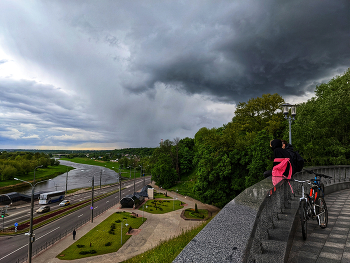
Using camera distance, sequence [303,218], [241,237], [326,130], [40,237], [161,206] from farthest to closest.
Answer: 1. [161,206]
2. [40,237]
3. [326,130]
4. [303,218]
5. [241,237]

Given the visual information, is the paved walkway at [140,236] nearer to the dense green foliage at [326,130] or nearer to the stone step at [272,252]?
the dense green foliage at [326,130]

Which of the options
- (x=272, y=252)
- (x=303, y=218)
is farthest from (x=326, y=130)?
(x=272, y=252)

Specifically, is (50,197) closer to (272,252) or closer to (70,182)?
(70,182)

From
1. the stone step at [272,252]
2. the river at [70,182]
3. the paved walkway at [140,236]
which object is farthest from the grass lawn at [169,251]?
the river at [70,182]

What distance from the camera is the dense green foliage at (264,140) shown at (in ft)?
74.9

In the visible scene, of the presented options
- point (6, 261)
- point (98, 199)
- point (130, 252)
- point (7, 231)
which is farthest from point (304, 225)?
point (98, 199)

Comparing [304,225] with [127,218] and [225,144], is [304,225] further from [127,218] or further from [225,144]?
[127,218]

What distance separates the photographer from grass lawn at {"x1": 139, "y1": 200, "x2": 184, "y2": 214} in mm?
40506

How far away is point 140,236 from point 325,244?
26.9 meters

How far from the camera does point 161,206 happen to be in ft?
145

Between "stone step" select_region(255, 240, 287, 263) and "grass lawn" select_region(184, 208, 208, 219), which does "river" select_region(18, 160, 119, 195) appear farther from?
"stone step" select_region(255, 240, 287, 263)

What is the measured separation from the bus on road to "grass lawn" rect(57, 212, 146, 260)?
76.1 feet

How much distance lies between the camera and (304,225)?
16.9 feet

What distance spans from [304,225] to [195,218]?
32.7 meters
